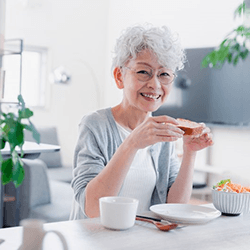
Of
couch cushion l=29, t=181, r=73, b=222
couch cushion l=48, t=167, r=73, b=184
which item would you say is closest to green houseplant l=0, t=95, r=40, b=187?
couch cushion l=29, t=181, r=73, b=222

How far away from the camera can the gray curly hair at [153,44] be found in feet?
4.85

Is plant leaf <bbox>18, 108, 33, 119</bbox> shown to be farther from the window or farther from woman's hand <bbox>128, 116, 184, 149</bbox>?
the window

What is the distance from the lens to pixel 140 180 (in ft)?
5.03

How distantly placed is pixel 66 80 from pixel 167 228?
4.37 metres

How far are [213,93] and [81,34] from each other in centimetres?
237

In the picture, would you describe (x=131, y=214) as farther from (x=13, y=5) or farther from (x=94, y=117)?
(x=13, y=5)

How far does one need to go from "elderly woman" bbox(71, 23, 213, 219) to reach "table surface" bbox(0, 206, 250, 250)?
0.24 m

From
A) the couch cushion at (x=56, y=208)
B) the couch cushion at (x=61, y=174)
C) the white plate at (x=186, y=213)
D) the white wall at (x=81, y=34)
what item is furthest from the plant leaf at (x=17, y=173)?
the white wall at (x=81, y=34)

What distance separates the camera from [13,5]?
5.10m

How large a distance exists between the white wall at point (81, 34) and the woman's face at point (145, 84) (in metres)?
3.08

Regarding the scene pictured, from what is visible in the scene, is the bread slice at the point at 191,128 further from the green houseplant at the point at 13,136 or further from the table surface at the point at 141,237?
the green houseplant at the point at 13,136

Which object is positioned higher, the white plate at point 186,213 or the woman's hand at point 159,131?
the woman's hand at point 159,131

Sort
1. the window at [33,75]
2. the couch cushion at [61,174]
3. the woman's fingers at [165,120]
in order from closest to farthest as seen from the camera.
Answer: the woman's fingers at [165,120], the couch cushion at [61,174], the window at [33,75]

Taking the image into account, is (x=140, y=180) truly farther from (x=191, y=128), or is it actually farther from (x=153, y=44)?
(x=153, y=44)
